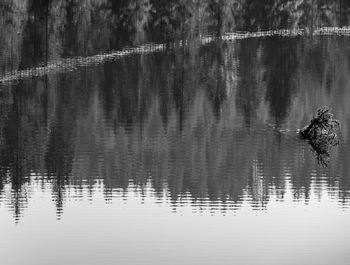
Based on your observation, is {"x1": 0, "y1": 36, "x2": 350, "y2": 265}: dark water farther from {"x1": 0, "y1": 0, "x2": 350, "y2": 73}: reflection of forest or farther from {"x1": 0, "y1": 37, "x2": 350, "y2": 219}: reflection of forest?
{"x1": 0, "y1": 0, "x2": 350, "y2": 73}: reflection of forest

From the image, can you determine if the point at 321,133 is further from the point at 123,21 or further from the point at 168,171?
the point at 123,21

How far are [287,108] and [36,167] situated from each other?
93.2ft

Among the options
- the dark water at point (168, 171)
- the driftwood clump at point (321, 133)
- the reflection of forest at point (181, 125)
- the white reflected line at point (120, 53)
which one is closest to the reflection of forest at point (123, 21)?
the white reflected line at point (120, 53)

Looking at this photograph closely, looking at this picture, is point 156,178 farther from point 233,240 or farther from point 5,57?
point 5,57

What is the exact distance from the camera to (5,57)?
291ft

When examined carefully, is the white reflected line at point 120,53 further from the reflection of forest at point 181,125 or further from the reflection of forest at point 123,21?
the reflection of forest at point 181,125

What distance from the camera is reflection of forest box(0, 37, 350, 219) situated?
4616cm

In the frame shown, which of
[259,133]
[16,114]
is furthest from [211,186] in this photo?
[16,114]

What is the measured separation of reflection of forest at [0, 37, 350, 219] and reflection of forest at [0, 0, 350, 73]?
7879mm

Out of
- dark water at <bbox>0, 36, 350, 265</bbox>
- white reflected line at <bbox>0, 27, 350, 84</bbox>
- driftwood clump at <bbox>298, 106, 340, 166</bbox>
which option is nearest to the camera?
dark water at <bbox>0, 36, 350, 265</bbox>

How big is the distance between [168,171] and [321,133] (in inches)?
536

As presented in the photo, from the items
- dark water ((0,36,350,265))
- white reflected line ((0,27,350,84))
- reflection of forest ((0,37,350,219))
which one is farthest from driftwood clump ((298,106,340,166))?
white reflected line ((0,27,350,84))

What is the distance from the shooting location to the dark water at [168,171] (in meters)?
35.1

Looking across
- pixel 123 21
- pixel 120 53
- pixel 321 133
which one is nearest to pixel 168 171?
pixel 321 133
